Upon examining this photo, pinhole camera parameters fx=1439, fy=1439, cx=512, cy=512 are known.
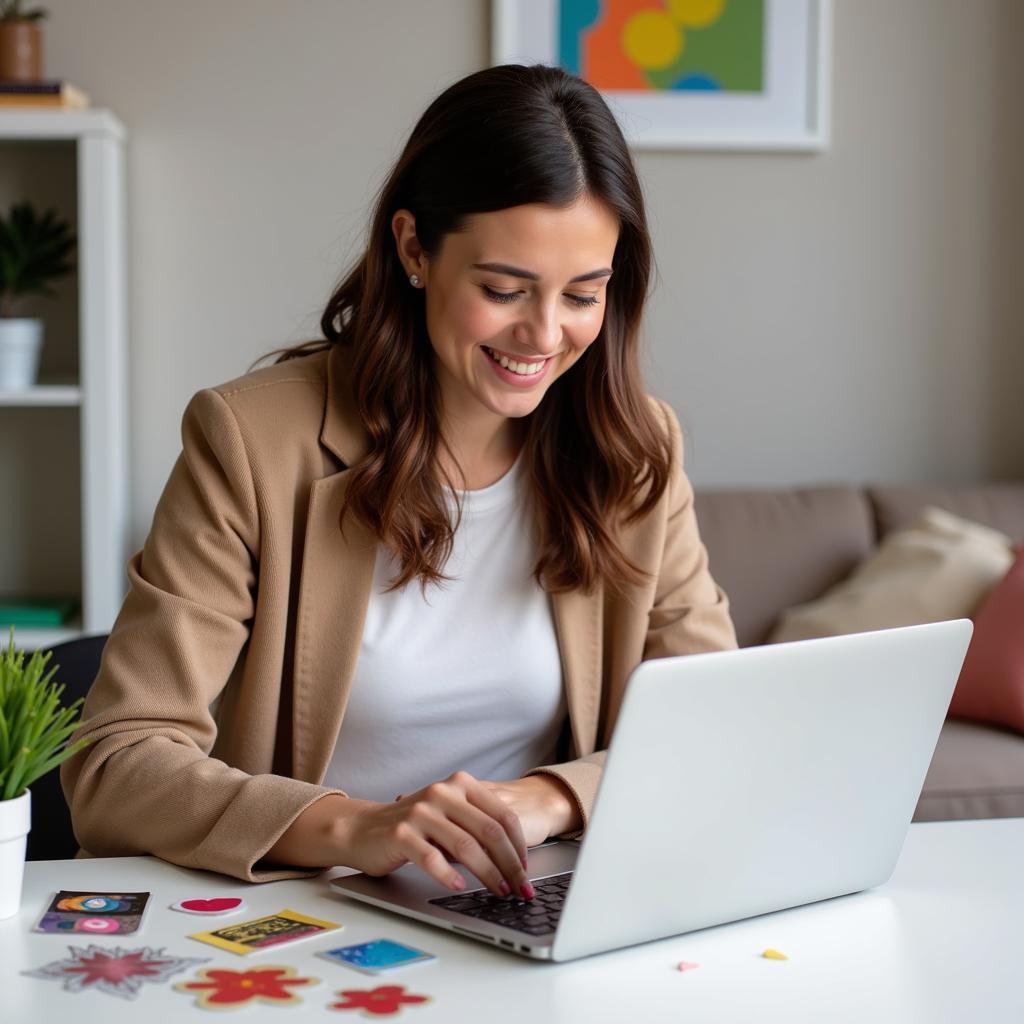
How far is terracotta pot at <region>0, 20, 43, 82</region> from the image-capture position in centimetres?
287

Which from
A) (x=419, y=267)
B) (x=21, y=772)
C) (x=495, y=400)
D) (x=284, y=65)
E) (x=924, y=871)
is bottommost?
(x=924, y=871)

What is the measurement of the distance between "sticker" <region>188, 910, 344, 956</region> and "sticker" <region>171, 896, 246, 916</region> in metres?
0.03

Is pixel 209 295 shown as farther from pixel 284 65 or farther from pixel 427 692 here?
pixel 427 692

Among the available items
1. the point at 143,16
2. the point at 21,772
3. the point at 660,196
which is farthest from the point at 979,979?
the point at 143,16

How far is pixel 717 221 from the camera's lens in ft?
10.7

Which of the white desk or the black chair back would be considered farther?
the black chair back

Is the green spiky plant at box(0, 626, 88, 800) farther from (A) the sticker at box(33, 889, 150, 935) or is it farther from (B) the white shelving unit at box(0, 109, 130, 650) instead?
(B) the white shelving unit at box(0, 109, 130, 650)

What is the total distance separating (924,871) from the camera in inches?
47.5

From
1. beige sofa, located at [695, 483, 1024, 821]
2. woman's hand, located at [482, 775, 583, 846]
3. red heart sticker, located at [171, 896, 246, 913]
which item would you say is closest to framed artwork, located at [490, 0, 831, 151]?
beige sofa, located at [695, 483, 1024, 821]

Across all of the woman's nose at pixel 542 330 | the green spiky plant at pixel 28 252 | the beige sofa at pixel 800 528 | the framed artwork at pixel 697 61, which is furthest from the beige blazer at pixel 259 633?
the framed artwork at pixel 697 61

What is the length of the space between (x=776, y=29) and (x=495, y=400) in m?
2.05

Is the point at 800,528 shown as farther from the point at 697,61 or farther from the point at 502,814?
the point at 502,814

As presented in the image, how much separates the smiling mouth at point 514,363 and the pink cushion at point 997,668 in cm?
140

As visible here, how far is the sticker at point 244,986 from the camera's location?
89 cm
